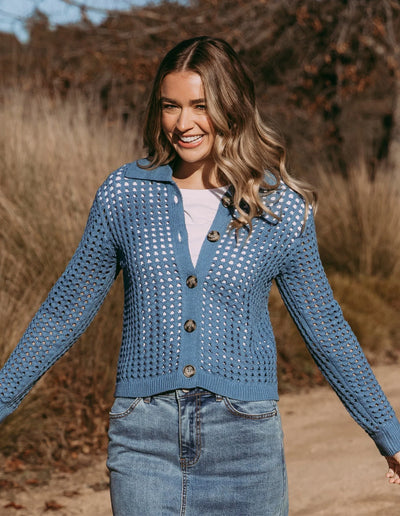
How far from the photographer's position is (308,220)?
228 cm

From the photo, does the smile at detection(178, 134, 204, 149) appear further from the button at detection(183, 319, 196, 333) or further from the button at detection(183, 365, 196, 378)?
the button at detection(183, 365, 196, 378)

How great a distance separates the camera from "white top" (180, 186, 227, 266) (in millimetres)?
2201

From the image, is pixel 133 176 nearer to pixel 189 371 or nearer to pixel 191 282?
pixel 191 282

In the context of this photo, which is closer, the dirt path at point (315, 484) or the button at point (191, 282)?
the button at point (191, 282)

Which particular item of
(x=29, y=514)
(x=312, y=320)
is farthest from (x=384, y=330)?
(x=312, y=320)

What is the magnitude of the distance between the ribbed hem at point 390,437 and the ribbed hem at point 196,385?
415 millimetres

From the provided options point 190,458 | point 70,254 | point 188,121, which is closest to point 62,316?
point 190,458

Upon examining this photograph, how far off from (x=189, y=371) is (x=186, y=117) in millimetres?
700

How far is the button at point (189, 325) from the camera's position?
209 cm

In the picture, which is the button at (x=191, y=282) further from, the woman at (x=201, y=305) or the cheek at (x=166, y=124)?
the cheek at (x=166, y=124)

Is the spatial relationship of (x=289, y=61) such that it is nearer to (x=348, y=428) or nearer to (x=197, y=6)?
(x=197, y=6)

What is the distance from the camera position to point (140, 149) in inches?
289

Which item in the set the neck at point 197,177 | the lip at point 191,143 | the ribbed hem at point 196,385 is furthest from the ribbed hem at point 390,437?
the lip at point 191,143

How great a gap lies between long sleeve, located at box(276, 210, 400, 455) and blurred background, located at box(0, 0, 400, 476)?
36 cm
